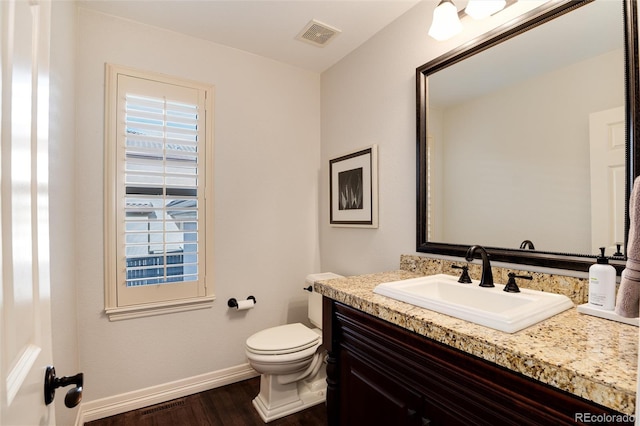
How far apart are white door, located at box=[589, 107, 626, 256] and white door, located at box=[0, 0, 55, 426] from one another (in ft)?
5.40

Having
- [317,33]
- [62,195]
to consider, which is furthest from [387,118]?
[62,195]

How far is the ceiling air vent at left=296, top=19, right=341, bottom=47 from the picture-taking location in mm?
2074

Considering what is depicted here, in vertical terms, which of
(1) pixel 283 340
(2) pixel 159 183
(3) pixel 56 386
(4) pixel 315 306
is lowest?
(1) pixel 283 340

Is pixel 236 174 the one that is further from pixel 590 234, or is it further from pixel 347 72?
pixel 590 234

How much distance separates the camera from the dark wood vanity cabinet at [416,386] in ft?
2.48

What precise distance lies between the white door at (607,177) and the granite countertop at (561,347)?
318 mm

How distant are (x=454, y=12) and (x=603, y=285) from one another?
1296 millimetres

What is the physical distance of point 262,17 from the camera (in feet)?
6.55

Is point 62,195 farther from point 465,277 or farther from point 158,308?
point 465,277

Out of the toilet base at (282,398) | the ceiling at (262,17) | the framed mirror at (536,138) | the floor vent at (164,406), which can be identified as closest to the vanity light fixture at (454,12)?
the framed mirror at (536,138)

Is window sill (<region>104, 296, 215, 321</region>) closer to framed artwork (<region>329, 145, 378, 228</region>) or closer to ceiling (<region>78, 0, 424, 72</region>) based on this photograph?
framed artwork (<region>329, 145, 378, 228</region>)

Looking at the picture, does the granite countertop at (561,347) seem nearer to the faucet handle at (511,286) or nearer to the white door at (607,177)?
→ the faucet handle at (511,286)

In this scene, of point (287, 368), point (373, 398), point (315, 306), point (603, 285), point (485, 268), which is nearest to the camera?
point (603, 285)

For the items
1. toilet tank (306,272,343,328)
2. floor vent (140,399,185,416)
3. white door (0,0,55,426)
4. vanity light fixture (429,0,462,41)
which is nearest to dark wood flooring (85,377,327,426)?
floor vent (140,399,185,416)
